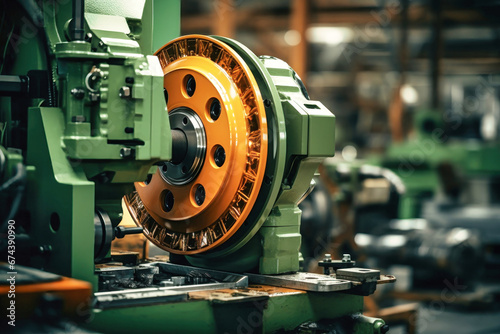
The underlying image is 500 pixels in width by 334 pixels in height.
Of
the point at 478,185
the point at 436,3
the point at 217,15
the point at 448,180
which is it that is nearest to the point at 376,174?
the point at 448,180

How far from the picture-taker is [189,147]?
2648 millimetres

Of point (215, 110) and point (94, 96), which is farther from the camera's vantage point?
point (215, 110)

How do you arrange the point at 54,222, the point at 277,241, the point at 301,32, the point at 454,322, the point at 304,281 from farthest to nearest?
the point at 301,32 < the point at 454,322 < the point at 277,241 < the point at 304,281 < the point at 54,222

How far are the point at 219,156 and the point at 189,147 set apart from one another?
11cm

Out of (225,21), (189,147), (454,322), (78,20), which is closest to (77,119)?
(78,20)

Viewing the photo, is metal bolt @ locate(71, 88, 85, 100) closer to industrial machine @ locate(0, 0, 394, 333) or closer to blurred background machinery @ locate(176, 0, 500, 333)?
industrial machine @ locate(0, 0, 394, 333)

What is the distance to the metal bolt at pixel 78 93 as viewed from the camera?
220 centimetres

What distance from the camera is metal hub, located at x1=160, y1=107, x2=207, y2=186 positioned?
8.67 feet

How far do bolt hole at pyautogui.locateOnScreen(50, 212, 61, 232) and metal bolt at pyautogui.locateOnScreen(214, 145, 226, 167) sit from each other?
666mm

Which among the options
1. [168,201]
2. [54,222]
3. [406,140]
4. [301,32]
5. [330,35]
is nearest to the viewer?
[54,222]

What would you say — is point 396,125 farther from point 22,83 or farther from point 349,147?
point 22,83

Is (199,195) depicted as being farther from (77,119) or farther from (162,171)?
(77,119)

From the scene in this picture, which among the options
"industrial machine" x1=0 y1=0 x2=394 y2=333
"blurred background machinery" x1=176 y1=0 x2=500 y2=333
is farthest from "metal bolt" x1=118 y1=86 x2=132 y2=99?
"blurred background machinery" x1=176 y1=0 x2=500 y2=333

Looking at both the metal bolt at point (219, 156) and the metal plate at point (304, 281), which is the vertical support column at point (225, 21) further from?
the metal plate at point (304, 281)
